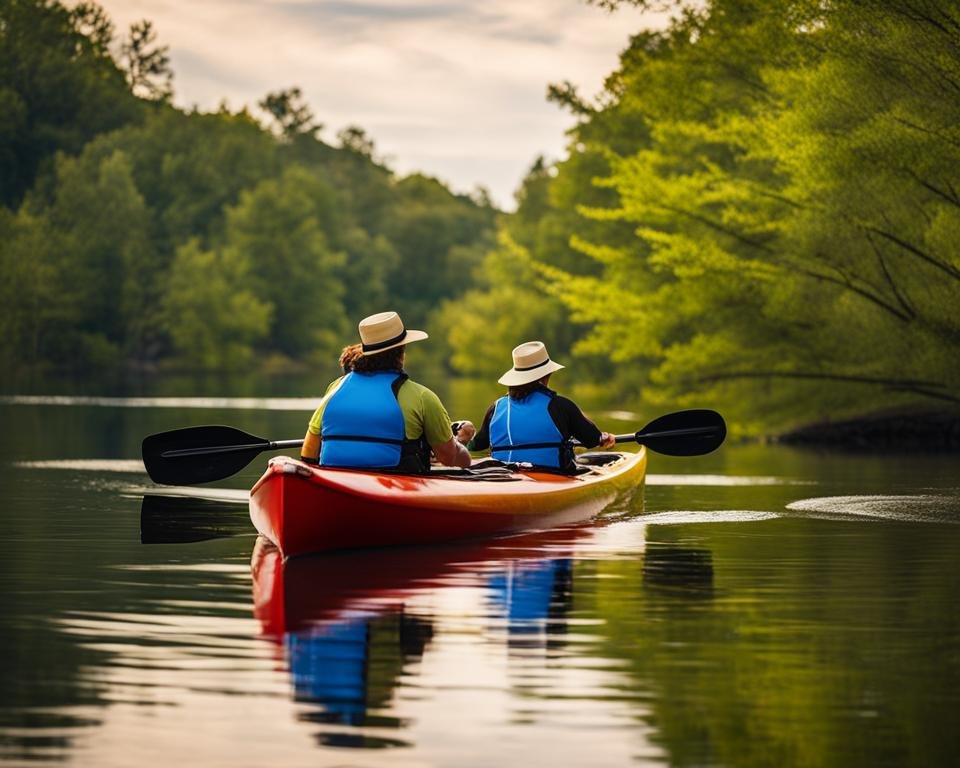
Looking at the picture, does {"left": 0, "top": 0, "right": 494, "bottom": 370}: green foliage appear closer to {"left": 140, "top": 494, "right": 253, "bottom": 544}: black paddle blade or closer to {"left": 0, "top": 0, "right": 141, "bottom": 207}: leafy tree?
{"left": 0, "top": 0, "right": 141, "bottom": 207}: leafy tree

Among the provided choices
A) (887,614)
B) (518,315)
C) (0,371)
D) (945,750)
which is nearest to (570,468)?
(887,614)

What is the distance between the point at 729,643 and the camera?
8.88 metres

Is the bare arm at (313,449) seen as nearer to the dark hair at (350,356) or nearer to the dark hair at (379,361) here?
the dark hair at (350,356)

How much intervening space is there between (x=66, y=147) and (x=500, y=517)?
285 feet

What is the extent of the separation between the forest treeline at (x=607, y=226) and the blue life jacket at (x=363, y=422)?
11.9 m

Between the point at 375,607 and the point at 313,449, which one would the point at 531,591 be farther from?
the point at 313,449

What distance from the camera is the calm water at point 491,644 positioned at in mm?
6656

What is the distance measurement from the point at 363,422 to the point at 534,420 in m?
2.44

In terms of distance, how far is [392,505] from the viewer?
12.6m

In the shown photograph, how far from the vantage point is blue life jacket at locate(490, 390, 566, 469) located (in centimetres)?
1490

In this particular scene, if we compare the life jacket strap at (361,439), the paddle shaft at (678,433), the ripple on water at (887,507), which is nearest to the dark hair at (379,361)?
the life jacket strap at (361,439)

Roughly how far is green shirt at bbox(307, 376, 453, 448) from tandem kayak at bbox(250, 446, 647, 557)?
0.32 meters

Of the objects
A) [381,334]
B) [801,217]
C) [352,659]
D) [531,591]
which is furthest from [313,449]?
[801,217]

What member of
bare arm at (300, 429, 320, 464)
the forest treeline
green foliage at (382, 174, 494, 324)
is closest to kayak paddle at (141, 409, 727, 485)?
bare arm at (300, 429, 320, 464)
